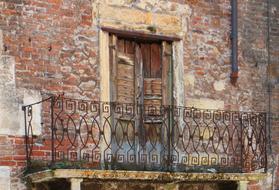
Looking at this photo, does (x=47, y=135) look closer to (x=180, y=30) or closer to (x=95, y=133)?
(x=95, y=133)

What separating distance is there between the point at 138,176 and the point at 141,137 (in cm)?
94

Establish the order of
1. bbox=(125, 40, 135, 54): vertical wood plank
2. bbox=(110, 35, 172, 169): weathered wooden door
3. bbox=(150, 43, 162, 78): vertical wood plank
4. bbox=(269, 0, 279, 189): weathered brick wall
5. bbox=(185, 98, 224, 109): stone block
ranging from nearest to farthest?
bbox=(110, 35, 172, 169): weathered wooden door < bbox=(125, 40, 135, 54): vertical wood plank < bbox=(150, 43, 162, 78): vertical wood plank < bbox=(185, 98, 224, 109): stone block < bbox=(269, 0, 279, 189): weathered brick wall

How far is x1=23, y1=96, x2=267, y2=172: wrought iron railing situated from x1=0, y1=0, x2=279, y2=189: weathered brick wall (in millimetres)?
240

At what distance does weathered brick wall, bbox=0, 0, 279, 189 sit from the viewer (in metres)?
11.6

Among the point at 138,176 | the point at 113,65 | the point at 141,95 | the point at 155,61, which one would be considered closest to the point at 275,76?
the point at 155,61

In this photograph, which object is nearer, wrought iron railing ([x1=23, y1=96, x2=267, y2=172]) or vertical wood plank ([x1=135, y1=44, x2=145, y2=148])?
wrought iron railing ([x1=23, y1=96, x2=267, y2=172])

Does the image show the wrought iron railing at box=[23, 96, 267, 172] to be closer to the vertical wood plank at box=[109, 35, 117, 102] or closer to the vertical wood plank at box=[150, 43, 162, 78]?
the vertical wood plank at box=[109, 35, 117, 102]

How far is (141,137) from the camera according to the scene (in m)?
12.5

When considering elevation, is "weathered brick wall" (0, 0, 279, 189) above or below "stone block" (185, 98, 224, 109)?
above

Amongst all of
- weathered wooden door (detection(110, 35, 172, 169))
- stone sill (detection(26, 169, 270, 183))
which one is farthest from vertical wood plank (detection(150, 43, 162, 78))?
stone sill (detection(26, 169, 270, 183))

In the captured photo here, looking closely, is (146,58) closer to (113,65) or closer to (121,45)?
(121,45)

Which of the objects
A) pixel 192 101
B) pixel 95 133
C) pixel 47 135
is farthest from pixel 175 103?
pixel 47 135

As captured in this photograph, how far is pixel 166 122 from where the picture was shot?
12.8 metres

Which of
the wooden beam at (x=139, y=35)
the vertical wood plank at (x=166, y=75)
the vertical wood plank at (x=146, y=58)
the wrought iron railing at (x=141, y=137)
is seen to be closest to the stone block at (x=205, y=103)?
the wrought iron railing at (x=141, y=137)
